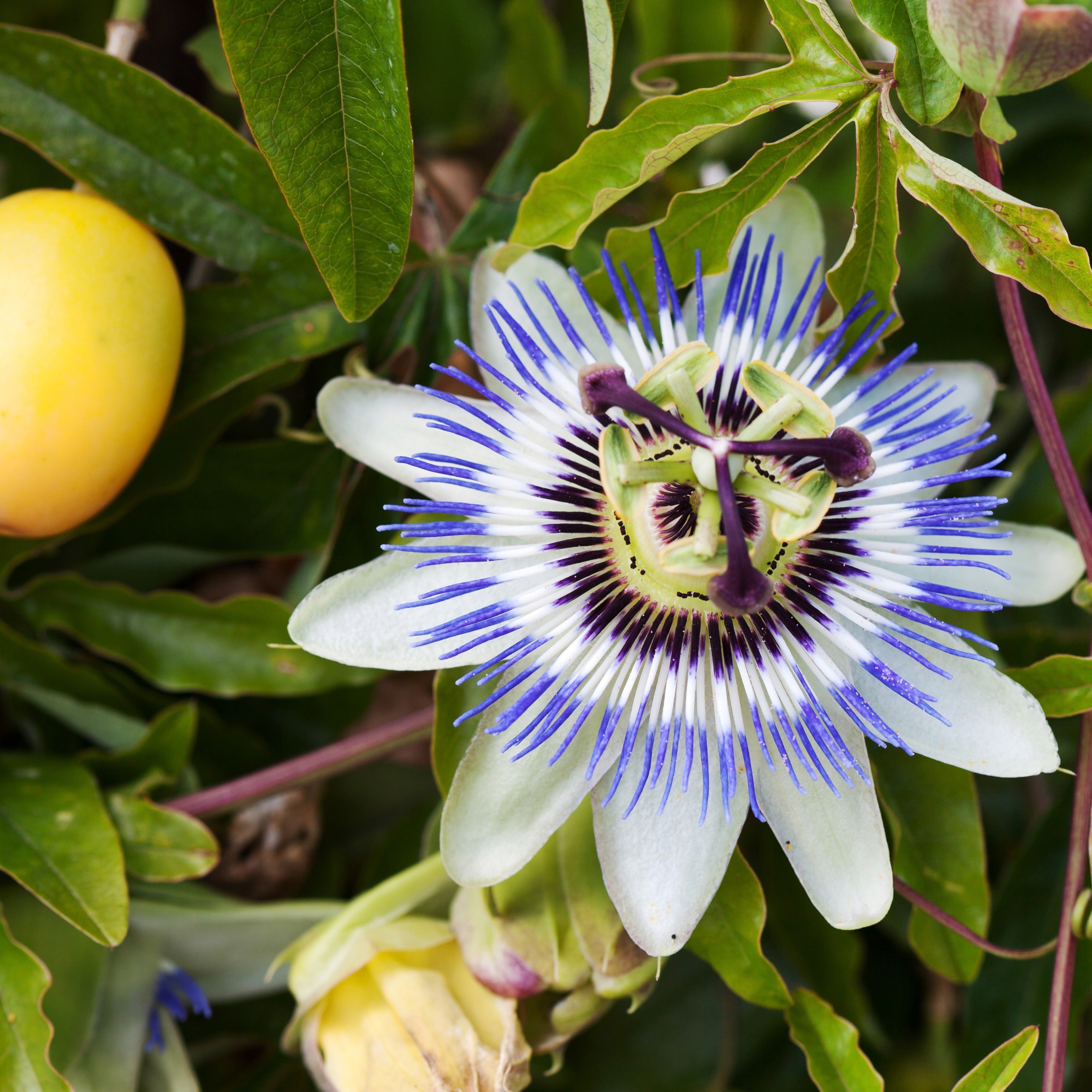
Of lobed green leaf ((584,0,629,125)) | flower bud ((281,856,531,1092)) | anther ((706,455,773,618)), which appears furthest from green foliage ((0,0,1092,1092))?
anther ((706,455,773,618))

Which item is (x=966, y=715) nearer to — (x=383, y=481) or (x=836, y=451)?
(x=836, y=451)

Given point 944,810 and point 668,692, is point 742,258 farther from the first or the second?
point 944,810

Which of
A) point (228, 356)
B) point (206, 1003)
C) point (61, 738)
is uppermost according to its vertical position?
point (228, 356)

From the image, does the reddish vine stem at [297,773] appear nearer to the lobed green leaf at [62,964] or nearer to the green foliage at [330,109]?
the lobed green leaf at [62,964]

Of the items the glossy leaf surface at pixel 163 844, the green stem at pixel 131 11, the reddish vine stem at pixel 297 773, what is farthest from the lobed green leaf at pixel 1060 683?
the green stem at pixel 131 11

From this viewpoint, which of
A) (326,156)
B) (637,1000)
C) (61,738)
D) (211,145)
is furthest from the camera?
(61,738)

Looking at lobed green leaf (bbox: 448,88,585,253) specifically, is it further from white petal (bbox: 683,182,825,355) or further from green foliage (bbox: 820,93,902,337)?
green foliage (bbox: 820,93,902,337)

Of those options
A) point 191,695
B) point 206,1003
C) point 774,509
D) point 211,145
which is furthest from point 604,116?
point 206,1003
